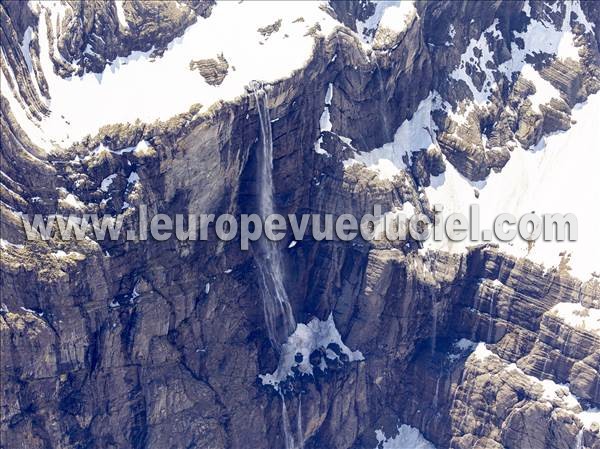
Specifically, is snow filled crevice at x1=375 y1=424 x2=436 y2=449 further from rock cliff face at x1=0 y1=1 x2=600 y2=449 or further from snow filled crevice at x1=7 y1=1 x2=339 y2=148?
snow filled crevice at x1=7 y1=1 x2=339 y2=148

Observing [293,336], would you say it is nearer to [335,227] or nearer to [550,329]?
[335,227]

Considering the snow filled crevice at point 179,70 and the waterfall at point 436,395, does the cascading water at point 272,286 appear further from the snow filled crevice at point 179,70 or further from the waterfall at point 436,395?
the waterfall at point 436,395

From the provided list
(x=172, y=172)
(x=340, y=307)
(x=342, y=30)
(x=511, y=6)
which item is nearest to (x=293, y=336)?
(x=340, y=307)

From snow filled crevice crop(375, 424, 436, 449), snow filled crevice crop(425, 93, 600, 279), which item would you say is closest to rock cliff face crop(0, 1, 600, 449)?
snow filled crevice crop(375, 424, 436, 449)

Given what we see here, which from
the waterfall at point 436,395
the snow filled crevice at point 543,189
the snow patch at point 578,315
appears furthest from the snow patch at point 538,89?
the waterfall at point 436,395

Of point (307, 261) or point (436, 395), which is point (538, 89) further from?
point (436, 395)

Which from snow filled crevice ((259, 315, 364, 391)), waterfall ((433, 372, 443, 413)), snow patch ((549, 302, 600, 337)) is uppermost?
snow patch ((549, 302, 600, 337))

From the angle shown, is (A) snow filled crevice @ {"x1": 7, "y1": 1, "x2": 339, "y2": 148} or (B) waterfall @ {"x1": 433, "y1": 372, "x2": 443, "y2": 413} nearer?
(A) snow filled crevice @ {"x1": 7, "y1": 1, "x2": 339, "y2": 148}
